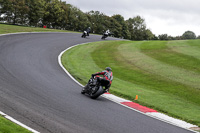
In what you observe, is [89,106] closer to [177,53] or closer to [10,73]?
[10,73]

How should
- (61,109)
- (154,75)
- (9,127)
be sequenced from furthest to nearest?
(154,75) < (61,109) < (9,127)

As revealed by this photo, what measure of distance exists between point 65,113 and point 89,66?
12.9 metres

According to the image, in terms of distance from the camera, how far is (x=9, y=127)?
6215 millimetres

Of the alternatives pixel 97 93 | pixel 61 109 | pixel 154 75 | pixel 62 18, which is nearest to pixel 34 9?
pixel 62 18

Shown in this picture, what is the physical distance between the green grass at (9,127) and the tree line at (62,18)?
55921mm

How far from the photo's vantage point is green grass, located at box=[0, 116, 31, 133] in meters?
5.97

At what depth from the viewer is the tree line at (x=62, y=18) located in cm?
6044

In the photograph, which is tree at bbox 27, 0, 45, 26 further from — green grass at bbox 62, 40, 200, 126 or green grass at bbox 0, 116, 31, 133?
green grass at bbox 0, 116, 31, 133

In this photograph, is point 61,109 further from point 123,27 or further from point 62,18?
point 123,27

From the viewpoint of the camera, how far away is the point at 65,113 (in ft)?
27.8

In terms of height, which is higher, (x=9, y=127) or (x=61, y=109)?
(x=9, y=127)

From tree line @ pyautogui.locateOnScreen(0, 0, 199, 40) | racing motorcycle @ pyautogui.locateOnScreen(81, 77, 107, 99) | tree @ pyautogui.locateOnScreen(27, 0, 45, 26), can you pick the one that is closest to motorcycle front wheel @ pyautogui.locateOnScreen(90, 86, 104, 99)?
racing motorcycle @ pyautogui.locateOnScreen(81, 77, 107, 99)

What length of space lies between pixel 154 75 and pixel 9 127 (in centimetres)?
1407

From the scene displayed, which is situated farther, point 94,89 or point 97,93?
point 94,89
